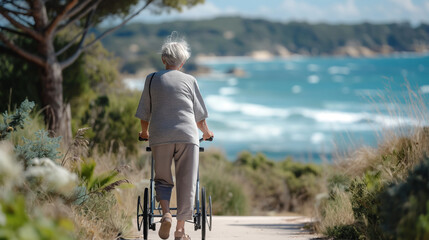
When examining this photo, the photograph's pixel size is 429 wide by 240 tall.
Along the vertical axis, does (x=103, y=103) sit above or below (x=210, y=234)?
above

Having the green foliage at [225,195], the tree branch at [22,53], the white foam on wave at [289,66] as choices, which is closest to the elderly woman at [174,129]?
the tree branch at [22,53]

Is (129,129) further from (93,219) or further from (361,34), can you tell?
(361,34)

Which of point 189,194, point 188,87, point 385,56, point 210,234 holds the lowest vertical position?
point 210,234

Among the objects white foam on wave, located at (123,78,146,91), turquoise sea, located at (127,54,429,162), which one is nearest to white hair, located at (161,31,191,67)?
turquoise sea, located at (127,54,429,162)

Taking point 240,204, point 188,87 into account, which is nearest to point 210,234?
point 188,87

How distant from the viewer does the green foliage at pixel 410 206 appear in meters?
3.49

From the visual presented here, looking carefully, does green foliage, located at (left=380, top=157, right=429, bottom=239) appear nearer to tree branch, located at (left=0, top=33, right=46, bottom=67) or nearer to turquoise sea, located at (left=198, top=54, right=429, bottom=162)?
turquoise sea, located at (left=198, top=54, right=429, bottom=162)

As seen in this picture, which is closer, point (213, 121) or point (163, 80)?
point (163, 80)

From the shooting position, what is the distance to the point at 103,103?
14711 mm

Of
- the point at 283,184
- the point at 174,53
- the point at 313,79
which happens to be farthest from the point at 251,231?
the point at 313,79

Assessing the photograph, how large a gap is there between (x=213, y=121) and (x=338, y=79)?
66.6m

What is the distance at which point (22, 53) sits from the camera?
433 inches

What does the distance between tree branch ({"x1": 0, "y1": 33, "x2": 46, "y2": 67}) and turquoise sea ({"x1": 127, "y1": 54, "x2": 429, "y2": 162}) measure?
5742 millimetres

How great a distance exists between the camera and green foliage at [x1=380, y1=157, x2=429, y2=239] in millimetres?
→ 3488
